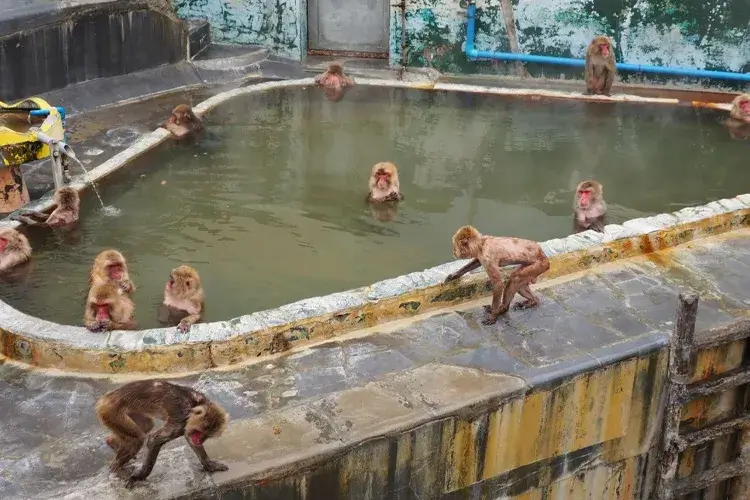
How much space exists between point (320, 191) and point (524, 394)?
194 inches

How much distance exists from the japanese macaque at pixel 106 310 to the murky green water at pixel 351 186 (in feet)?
2.27

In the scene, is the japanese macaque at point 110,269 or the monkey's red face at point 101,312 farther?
the japanese macaque at point 110,269

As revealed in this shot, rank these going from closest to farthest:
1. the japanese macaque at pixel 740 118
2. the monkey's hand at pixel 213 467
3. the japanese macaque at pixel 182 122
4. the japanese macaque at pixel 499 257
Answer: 1. the monkey's hand at pixel 213 467
2. the japanese macaque at pixel 499 257
3. the japanese macaque at pixel 182 122
4. the japanese macaque at pixel 740 118

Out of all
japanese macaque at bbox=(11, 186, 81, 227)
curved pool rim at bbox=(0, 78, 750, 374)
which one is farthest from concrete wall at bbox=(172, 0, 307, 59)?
curved pool rim at bbox=(0, 78, 750, 374)

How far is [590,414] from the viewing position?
6.57 m

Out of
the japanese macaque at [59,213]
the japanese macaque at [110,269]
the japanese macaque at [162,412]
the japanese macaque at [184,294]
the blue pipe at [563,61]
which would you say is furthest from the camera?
the blue pipe at [563,61]

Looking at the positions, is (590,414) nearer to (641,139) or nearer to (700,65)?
(641,139)

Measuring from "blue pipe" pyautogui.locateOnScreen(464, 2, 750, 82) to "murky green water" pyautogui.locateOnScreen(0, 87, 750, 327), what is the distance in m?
1.72

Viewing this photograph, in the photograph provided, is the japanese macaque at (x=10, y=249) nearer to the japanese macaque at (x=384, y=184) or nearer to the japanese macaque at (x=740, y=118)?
the japanese macaque at (x=384, y=184)

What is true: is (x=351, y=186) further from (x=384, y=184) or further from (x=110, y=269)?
(x=110, y=269)

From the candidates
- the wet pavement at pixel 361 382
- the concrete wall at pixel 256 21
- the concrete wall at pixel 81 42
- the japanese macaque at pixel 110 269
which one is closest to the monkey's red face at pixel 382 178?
the wet pavement at pixel 361 382

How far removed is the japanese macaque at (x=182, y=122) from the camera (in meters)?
11.6

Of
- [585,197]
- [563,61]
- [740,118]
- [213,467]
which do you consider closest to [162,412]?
[213,467]

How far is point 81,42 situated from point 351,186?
5.22 meters
